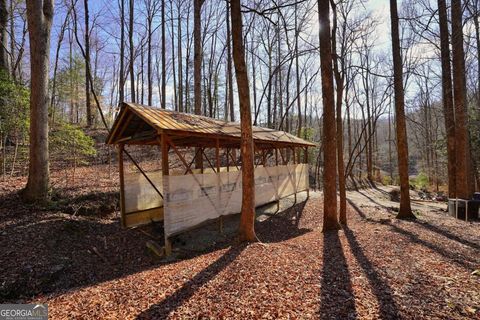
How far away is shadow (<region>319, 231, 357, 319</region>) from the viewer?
2.89 metres

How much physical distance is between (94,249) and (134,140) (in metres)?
3.00

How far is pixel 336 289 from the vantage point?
11.3 feet

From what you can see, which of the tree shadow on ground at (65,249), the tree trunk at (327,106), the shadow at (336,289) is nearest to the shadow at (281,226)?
the tree shadow on ground at (65,249)

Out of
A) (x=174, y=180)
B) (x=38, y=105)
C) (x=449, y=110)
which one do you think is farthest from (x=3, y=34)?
(x=449, y=110)

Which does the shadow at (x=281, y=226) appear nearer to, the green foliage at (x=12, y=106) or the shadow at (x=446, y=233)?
the shadow at (x=446, y=233)

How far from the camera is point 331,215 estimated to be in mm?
7348

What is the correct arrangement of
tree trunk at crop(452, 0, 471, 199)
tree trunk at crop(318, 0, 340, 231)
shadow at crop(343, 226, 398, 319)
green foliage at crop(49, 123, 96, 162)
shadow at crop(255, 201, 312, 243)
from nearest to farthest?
1. shadow at crop(343, 226, 398, 319)
2. tree trunk at crop(318, 0, 340, 231)
3. shadow at crop(255, 201, 312, 243)
4. green foliage at crop(49, 123, 96, 162)
5. tree trunk at crop(452, 0, 471, 199)

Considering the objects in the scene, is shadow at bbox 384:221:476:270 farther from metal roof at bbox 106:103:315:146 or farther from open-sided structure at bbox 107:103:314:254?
metal roof at bbox 106:103:315:146

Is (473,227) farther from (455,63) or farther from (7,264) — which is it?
(7,264)

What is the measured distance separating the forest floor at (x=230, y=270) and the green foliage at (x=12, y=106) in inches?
69.0

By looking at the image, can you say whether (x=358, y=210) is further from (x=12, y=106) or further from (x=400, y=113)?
(x=12, y=106)

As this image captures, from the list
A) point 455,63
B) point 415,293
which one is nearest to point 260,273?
point 415,293

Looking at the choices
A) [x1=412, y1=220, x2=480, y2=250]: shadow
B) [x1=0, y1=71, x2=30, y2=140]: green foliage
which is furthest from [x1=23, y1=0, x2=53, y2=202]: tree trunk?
[x1=412, y1=220, x2=480, y2=250]: shadow

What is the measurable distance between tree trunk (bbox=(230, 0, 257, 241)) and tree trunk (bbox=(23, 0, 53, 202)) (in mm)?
5176
